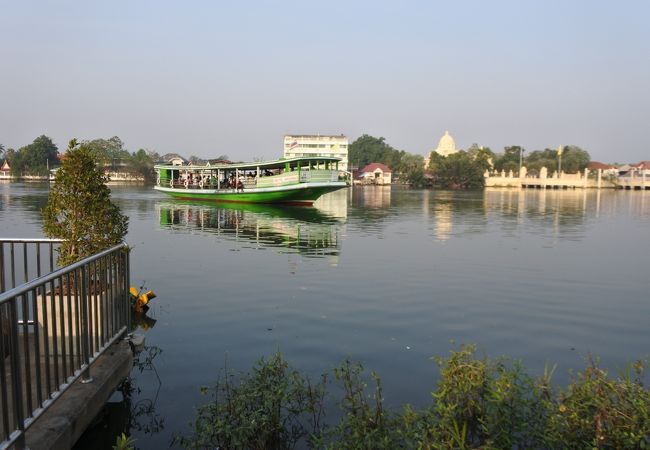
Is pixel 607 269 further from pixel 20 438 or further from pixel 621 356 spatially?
pixel 20 438

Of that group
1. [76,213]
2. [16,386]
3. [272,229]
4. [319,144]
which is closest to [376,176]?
[319,144]

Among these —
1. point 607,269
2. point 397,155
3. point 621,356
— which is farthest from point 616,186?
point 621,356

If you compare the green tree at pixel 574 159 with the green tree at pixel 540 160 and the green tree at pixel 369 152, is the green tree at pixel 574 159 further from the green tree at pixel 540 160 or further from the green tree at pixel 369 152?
the green tree at pixel 369 152

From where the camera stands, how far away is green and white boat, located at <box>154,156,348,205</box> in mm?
40719

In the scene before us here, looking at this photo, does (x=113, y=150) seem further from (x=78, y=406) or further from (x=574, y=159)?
(x=78, y=406)

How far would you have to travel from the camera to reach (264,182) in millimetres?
43344

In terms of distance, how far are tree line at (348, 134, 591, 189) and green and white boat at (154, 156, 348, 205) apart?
79.1 meters

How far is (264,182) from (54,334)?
39263 mm

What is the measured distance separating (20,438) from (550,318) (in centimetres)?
908

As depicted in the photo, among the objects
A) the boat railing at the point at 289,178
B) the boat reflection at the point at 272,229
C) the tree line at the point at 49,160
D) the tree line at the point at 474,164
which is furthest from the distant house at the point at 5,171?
the boat reflection at the point at 272,229

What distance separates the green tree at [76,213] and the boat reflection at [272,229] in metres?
9.88

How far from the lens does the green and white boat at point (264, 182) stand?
1603 inches

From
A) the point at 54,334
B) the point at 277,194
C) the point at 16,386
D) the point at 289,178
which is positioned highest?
the point at 289,178

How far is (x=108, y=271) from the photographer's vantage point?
19.1 feet
